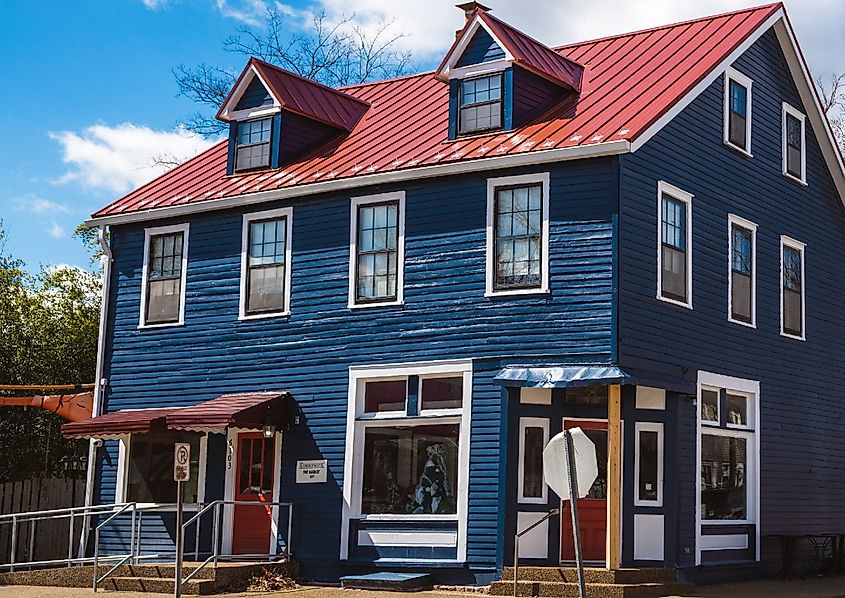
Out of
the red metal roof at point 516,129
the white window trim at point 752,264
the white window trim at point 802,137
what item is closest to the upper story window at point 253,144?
the red metal roof at point 516,129

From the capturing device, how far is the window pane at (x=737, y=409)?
22281mm

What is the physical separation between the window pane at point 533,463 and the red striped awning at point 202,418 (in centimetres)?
458

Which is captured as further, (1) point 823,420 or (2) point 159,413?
(1) point 823,420

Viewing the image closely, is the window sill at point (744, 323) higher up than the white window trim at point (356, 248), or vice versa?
the white window trim at point (356, 248)

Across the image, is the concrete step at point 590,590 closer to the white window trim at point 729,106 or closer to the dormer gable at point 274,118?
the white window trim at point 729,106

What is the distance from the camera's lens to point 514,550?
1920 cm

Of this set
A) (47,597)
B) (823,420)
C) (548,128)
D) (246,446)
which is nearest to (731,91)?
(548,128)

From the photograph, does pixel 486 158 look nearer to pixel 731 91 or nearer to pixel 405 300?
pixel 405 300

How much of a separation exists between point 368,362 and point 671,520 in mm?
5569

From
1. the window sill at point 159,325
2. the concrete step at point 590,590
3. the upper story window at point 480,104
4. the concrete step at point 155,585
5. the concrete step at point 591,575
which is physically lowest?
the concrete step at point 155,585

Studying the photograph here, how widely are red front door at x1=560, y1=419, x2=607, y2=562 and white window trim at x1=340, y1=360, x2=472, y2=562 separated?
154 cm

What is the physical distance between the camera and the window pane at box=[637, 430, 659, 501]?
1994cm

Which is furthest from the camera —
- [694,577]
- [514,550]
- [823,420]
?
[823,420]

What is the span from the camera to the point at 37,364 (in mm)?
32344
